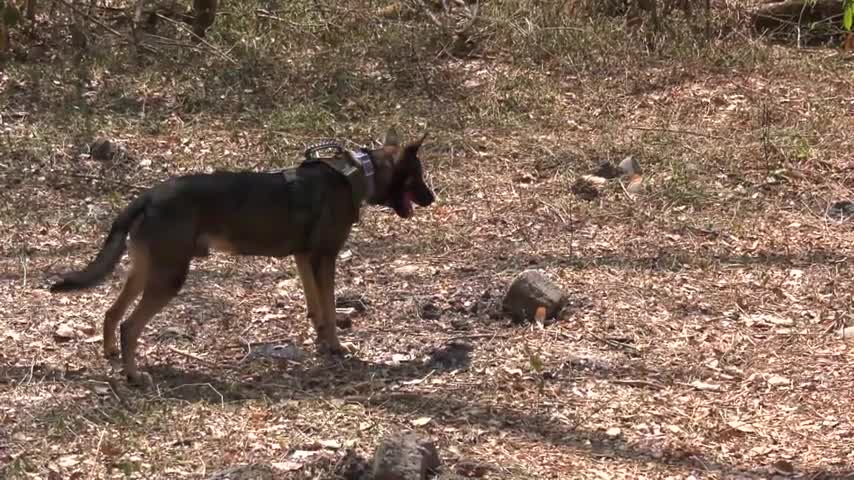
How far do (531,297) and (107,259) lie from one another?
1.88 meters

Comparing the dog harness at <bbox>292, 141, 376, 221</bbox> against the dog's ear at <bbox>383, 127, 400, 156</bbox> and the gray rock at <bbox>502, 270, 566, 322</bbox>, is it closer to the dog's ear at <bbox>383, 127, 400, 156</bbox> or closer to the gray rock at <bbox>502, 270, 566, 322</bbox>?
the dog's ear at <bbox>383, 127, 400, 156</bbox>

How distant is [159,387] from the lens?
197 inches

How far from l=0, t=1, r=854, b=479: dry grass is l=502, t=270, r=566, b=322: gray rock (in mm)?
102

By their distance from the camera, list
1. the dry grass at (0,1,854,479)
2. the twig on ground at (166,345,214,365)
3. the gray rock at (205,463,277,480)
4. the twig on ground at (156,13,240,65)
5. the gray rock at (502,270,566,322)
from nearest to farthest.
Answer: the gray rock at (205,463,277,480)
the dry grass at (0,1,854,479)
the twig on ground at (166,345,214,365)
the gray rock at (502,270,566,322)
the twig on ground at (156,13,240,65)

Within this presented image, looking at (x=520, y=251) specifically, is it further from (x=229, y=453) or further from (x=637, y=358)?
(x=229, y=453)

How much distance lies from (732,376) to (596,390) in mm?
592

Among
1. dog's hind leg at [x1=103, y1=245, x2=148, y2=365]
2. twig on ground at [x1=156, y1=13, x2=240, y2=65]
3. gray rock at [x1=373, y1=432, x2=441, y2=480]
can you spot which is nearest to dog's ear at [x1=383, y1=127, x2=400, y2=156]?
dog's hind leg at [x1=103, y1=245, x2=148, y2=365]

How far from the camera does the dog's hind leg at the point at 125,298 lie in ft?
16.4

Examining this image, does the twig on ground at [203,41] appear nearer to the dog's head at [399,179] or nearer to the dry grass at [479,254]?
the dry grass at [479,254]

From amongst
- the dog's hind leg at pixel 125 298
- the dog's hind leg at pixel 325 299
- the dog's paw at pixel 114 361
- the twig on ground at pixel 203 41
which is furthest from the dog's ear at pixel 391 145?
the twig on ground at pixel 203 41

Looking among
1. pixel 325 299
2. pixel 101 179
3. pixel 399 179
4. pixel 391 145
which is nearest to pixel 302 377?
pixel 325 299

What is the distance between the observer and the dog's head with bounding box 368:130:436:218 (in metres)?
5.72

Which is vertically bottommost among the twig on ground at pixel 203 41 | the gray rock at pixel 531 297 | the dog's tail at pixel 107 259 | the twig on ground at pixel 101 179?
the gray rock at pixel 531 297

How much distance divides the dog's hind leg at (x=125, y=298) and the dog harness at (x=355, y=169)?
2.56 feet
